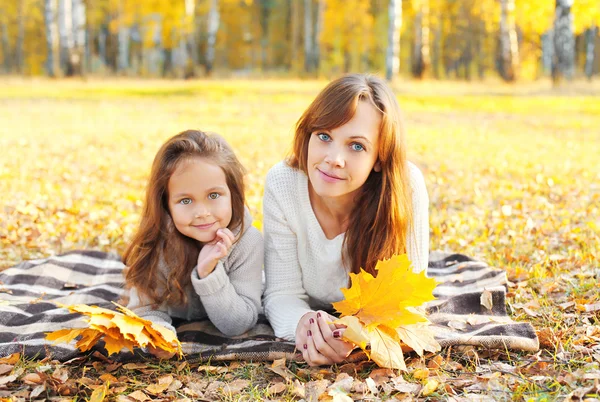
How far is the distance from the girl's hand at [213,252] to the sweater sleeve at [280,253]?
29 cm

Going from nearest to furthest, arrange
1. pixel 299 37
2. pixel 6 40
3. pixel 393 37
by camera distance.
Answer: pixel 393 37, pixel 6 40, pixel 299 37

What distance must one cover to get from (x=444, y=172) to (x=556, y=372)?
4.25m

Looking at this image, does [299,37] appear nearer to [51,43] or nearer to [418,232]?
[51,43]

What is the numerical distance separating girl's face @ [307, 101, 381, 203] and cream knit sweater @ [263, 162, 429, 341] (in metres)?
0.30

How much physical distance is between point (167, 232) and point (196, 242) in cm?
15

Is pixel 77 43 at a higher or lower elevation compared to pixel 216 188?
higher

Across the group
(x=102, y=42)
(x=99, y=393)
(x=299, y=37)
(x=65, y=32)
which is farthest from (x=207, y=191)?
(x=299, y=37)

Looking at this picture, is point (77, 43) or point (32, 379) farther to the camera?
point (77, 43)

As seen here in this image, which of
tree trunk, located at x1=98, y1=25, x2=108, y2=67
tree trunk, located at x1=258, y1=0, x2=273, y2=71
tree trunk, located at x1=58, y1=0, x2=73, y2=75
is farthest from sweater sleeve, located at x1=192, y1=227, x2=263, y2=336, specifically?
tree trunk, located at x1=258, y1=0, x2=273, y2=71

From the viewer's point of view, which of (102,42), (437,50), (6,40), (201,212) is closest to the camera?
(201,212)

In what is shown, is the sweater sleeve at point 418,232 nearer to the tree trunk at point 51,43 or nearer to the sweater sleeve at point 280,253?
the sweater sleeve at point 280,253

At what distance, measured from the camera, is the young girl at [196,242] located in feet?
9.16

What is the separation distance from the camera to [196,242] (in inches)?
118

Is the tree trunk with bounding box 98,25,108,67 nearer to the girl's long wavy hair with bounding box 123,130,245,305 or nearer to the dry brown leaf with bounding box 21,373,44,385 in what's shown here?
the girl's long wavy hair with bounding box 123,130,245,305
